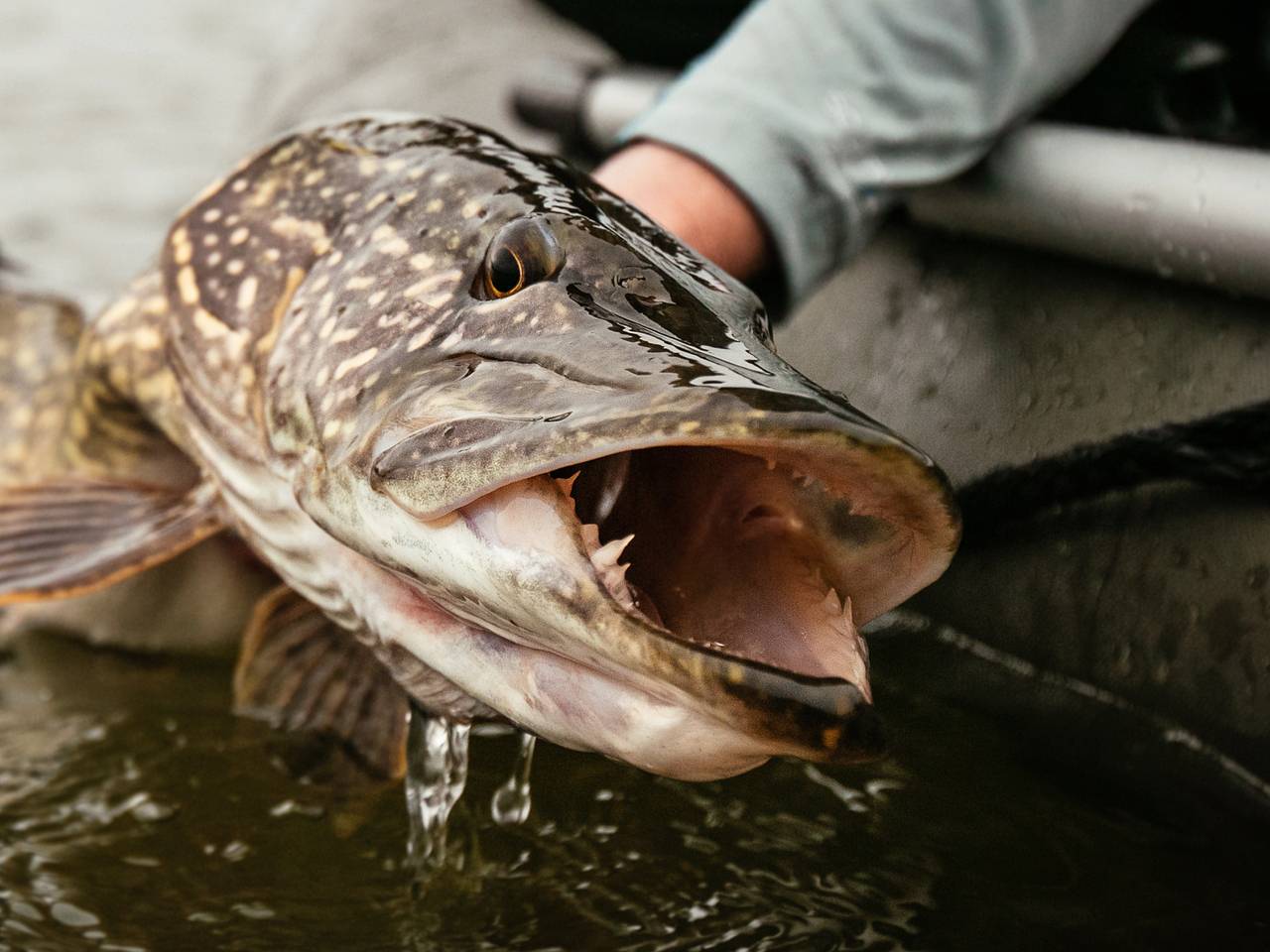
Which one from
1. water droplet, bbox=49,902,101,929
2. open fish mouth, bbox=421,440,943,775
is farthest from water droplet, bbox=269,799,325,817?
open fish mouth, bbox=421,440,943,775

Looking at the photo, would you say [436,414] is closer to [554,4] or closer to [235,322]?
[235,322]

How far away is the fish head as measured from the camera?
909mm

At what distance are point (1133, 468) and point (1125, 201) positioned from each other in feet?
1.08

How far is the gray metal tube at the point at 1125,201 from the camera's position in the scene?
1.60 m

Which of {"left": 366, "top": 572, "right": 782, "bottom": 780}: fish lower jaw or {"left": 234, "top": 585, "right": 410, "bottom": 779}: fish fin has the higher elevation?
{"left": 366, "top": 572, "right": 782, "bottom": 780}: fish lower jaw

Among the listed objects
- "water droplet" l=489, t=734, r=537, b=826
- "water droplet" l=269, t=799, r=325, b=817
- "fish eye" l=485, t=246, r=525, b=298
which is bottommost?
"water droplet" l=269, t=799, r=325, b=817

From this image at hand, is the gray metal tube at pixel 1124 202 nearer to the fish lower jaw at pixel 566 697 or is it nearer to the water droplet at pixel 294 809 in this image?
the fish lower jaw at pixel 566 697

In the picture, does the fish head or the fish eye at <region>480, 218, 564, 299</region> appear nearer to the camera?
the fish head

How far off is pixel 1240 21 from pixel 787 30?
695 millimetres

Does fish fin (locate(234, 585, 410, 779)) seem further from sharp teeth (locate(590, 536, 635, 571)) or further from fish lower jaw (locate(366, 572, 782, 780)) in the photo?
sharp teeth (locate(590, 536, 635, 571))

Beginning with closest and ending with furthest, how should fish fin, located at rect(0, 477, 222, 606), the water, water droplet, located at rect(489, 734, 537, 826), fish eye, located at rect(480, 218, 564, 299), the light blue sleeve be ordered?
fish eye, located at rect(480, 218, 564, 299)
the water
water droplet, located at rect(489, 734, 537, 826)
fish fin, located at rect(0, 477, 222, 606)
the light blue sleeve

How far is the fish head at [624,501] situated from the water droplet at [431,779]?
0.56 ft

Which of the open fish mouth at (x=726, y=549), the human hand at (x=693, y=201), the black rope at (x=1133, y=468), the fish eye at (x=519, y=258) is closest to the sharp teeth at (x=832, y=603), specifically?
the open fish mouth at (x=726, y=549)

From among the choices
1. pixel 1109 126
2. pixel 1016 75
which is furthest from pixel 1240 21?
pixel 1016 75
